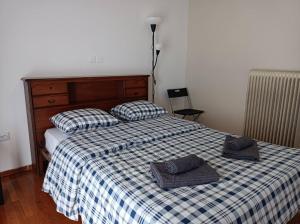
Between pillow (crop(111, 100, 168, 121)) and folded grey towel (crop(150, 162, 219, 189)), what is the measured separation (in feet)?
3.99

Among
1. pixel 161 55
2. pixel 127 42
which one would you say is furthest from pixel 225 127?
pixel 127 42

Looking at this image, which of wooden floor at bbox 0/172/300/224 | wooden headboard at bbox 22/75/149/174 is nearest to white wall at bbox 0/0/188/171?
wooden headboard at bbox 22/75/149/174

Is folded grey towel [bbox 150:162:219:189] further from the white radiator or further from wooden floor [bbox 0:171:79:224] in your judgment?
the white radiator

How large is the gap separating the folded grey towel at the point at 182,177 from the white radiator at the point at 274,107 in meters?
1.73

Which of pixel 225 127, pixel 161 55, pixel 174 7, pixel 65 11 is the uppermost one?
pixel 174 7

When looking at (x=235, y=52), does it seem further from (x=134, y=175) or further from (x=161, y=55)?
(x=134, y=175)

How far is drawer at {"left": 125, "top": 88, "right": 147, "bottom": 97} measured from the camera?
3.02 metres

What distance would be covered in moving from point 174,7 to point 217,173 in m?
2.77

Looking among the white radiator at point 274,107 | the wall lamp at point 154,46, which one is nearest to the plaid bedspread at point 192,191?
the white radiator at point 274,107

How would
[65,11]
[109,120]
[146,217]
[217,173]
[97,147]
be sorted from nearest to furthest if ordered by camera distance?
1. [146,217]
2. [217,173]
3. [97,147]
4. [109,120]
5. [65,11]

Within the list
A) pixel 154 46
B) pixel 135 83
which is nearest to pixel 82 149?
pixel 135 83

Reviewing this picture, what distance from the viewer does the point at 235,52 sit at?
3127mm

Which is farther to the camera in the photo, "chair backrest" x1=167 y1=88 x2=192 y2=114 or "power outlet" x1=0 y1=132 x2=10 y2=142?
"chair backrest" x1=167 y1=88 x2=192 y2=114

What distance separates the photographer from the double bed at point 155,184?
1150mm
